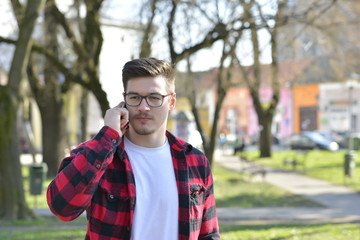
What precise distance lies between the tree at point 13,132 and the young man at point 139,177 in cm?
726

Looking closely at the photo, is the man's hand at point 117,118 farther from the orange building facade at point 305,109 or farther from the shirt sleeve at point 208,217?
the orange building facade at point 305,109

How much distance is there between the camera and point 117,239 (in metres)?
2.21

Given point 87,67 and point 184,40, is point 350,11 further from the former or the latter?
point 87,67

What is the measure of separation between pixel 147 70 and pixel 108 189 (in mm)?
585

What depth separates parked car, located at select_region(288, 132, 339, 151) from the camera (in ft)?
111

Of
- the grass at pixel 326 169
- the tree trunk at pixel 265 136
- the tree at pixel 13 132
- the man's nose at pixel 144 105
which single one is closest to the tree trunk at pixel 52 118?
the tree at pixel 13 132

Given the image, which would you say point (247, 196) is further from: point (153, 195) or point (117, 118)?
point (117, 118)

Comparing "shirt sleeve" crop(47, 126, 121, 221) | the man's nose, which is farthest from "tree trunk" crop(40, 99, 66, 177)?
"shirt sleeve" crop(47, 126, 121, 221)

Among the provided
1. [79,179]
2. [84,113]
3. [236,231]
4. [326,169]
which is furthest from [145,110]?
[326,169]

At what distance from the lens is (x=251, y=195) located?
1384 centimetres

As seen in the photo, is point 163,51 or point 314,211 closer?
point 314,211

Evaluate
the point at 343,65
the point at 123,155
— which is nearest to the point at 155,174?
the point at 123,155

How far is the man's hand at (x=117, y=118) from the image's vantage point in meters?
2.25

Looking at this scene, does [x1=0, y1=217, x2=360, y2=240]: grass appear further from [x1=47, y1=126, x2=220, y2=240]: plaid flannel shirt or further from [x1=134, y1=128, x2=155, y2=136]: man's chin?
[x1=134, y1=128, x2=155, y2=136]: man's chin
